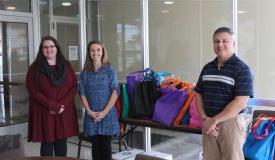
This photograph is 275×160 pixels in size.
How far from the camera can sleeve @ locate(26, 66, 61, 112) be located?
3.11 metres

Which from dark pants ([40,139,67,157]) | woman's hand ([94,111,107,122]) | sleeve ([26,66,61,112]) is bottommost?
dark pants ([40,139,67,157])

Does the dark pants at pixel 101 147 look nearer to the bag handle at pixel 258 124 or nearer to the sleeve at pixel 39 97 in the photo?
the sleeve at pixel 39 97

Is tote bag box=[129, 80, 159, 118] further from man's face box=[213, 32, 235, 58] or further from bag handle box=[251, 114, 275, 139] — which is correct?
man's face box=[213, 32, 235, 58]

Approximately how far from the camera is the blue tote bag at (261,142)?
251cm

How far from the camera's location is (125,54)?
4645mm

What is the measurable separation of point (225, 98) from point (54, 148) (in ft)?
5.95

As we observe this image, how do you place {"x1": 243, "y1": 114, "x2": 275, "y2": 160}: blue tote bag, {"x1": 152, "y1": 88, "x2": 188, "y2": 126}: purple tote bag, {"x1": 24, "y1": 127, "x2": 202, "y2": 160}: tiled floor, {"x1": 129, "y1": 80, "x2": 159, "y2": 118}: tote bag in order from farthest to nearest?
{"x1": 24, "y1": 127, "x2": 202, "y2": 160}: tiled floor
{"x1": 129, "y1": 80, "x2": 159, "y2": 118}: tote bag
{"x1": 152, "y1": 88, "x2": 188, "y2": 126}: purple tote bag
{"x1": 243, "y1": 114, "x2": 275, "y2": 160}: blue tote bag

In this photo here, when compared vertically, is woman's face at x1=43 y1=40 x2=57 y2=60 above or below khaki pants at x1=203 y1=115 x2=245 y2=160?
above

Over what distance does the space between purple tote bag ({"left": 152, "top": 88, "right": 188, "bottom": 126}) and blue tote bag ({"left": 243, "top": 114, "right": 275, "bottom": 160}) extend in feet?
2.81

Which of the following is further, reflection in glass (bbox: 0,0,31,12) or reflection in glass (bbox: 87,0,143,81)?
reflection in glass (bbox: 0,0,31,12)

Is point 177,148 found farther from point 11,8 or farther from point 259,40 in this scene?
point 11,8

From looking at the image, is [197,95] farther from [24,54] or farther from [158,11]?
[24,54]

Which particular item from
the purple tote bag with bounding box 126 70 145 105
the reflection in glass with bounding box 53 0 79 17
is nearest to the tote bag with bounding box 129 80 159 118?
the purple tote bag with bounding box 126 70 145 105

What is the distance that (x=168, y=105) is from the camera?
3406mm
